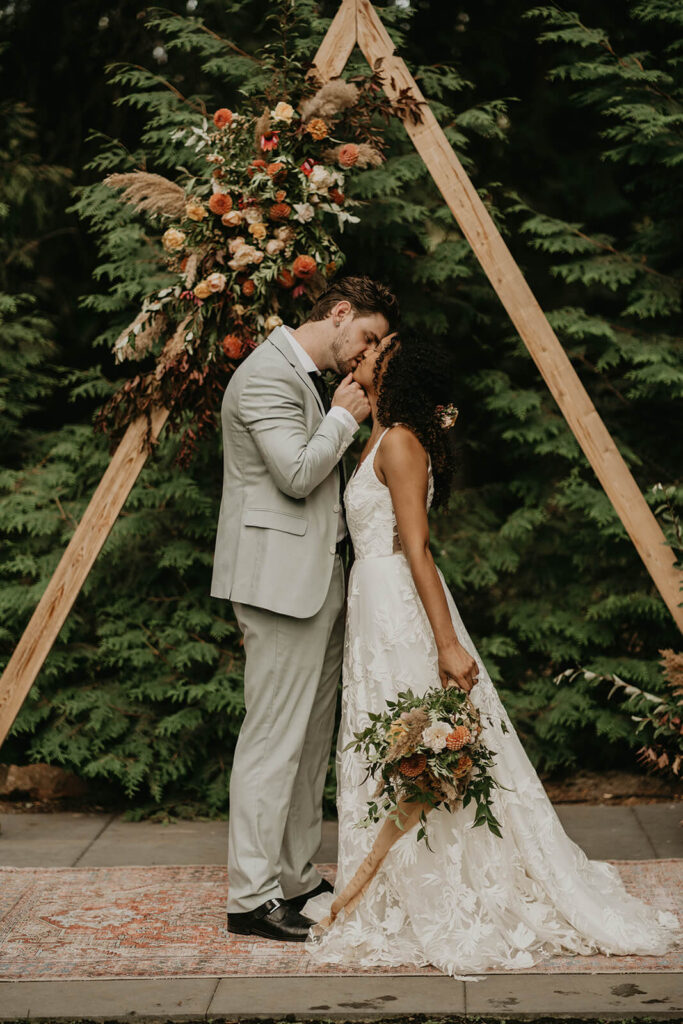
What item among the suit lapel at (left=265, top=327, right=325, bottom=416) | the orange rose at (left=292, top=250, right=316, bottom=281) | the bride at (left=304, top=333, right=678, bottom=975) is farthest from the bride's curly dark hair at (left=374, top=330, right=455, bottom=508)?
the orange rose at (left=292, top=250, right=316, bottom=281)

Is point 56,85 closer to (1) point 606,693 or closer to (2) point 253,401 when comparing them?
(2) point 253,401

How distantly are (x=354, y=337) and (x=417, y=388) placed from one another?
364 mm

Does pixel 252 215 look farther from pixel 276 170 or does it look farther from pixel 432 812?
pixel 432 812

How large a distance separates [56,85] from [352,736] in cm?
458

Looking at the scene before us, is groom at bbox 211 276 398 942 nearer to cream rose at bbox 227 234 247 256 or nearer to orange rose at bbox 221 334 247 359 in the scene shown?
orange rose at bbox 221 334 247 359

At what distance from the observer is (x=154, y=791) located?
507 centimetres

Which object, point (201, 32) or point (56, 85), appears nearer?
point (201, 32)

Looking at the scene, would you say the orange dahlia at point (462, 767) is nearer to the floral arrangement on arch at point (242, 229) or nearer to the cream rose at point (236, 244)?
the floral arrangement on arch at point (242, 229)

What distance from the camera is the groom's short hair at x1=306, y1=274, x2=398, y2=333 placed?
3.68m

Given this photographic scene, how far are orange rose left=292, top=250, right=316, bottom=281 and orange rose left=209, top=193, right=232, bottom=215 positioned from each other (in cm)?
32

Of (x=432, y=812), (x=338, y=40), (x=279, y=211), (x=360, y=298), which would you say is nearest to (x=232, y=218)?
(x=279, y=211)

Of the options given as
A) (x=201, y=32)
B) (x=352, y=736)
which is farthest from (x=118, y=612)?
(x=201, y=32)

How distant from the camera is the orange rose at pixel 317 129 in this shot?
4.02 metres

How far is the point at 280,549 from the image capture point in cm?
354
